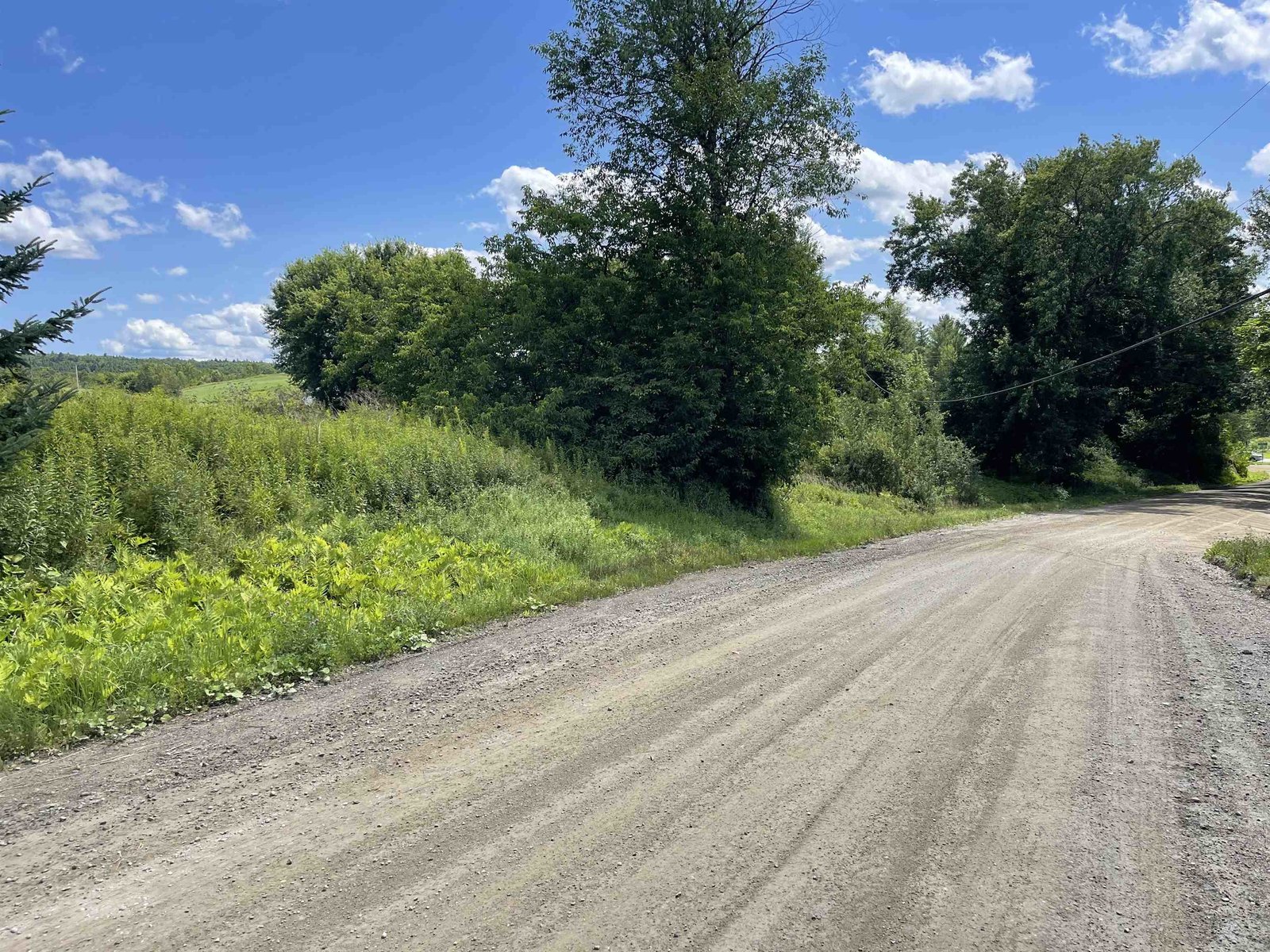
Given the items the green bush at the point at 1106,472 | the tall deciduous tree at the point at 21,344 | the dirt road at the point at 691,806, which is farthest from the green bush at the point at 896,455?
the tall deciduous tree at the point at 21,344

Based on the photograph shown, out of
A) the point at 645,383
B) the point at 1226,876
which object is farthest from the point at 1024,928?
the point at 645,383

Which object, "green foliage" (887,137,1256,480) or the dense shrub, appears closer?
the dense shrub

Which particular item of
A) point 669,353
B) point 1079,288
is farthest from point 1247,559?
point 1079,288

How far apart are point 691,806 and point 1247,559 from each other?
10699mm

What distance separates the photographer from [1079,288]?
2883 centimetres

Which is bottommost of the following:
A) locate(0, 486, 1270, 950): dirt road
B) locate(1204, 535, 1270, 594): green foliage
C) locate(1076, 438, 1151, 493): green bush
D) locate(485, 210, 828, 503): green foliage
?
locate(0, 486, 1270, 950): dirt road

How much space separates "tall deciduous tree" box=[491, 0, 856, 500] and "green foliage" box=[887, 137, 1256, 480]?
17992mm

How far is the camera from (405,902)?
2.85 m

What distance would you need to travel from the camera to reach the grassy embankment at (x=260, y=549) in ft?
17.0

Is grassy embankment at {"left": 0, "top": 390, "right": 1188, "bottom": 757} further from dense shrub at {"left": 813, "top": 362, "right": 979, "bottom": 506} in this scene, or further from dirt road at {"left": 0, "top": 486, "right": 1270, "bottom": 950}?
dense shrub at {"left": 813, "top": 362, "right": 979, "bottom": 506}

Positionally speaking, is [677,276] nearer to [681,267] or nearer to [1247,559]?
[681,267]

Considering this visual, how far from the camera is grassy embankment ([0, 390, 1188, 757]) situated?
5176 mm

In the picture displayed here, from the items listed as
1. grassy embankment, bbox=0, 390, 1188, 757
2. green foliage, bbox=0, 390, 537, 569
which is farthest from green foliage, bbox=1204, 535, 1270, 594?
green foliage, bbox=0, 390, 537, 569

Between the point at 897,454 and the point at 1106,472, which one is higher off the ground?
the point at 897,454
